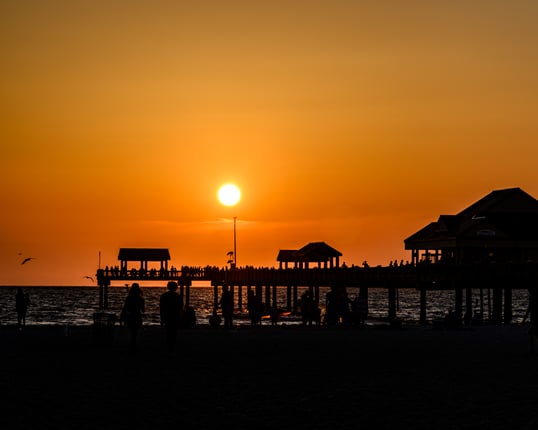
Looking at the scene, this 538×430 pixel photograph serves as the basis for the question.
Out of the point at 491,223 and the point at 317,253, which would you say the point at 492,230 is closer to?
the point at 491,223

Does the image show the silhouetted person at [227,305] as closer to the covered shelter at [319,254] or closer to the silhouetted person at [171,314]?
the silhouetted person at [171,314]

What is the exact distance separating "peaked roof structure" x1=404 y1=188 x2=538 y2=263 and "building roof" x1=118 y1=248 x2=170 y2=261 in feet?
180

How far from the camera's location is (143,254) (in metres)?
128

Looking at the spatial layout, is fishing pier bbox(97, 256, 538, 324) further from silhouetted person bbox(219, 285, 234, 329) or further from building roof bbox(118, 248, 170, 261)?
building roof bbox(118, 248, 170, 261)

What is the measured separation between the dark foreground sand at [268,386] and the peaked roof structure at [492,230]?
151ft

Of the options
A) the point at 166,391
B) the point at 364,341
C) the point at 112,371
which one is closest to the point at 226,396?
the point at 166,391

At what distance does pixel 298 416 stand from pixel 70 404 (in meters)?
3.52

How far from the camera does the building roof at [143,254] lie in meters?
127

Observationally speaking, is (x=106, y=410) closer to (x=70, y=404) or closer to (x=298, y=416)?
(x=70, y=404)

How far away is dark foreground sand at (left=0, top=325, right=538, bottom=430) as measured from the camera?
13031mm

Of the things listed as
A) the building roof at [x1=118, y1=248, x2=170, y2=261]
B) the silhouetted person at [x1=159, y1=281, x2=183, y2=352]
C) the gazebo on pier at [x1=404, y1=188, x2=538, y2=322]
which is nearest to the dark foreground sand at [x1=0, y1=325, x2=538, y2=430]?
the silhouetted person at [x1=159, y1=281, x2=183, y2=352]

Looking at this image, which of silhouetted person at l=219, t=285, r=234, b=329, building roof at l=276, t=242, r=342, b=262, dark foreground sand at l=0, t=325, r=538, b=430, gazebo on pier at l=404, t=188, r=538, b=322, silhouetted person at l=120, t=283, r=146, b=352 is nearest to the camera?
dark foreground sand at l=0, t=325, r=538, b=430

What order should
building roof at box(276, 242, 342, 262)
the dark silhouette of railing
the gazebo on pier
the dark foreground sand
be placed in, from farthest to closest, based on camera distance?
building roof at box(276, 242, 342, 262) → the gazebo on pier → the dark silhouette of railing → the dark foreground sand

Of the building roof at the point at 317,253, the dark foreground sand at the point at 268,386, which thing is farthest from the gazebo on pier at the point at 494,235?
the dark foreground sand at the point at 268,386
